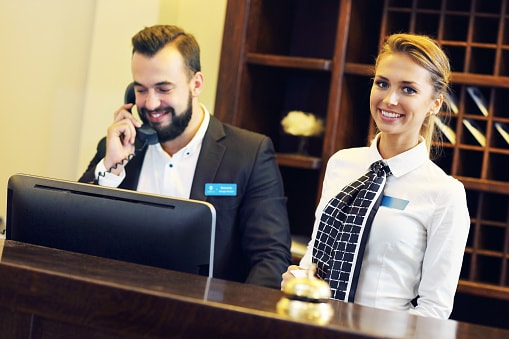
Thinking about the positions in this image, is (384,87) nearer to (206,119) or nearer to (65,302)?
(206,119)

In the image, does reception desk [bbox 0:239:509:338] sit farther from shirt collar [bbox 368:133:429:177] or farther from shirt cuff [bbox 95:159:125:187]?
shirt cuff [bbox 95:159:125:187]

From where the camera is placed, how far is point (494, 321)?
347 centimetres

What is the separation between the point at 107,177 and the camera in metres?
3.23

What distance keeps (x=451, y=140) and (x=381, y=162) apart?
31.5 inches

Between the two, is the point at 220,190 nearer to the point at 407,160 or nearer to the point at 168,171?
the point at 168,171

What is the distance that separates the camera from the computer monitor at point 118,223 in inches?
73.5

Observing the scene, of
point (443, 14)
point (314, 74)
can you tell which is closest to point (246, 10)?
point (314, 74)

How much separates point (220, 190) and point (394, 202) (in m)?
0.87

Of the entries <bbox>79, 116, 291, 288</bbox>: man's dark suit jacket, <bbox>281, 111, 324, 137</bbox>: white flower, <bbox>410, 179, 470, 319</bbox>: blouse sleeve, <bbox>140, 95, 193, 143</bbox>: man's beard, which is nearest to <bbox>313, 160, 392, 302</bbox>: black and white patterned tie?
<bbox>410, 179, 470, 319</bbox>: blouse sleeve

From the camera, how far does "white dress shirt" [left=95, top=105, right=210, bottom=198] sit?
3.25 m

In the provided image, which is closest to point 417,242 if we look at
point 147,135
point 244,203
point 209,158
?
point 244,203

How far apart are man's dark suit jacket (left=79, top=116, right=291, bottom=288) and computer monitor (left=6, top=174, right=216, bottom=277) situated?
113 cm

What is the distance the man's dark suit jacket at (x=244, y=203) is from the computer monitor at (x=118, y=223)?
1.13 meters

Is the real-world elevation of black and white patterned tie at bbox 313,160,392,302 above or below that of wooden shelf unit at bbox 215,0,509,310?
below
